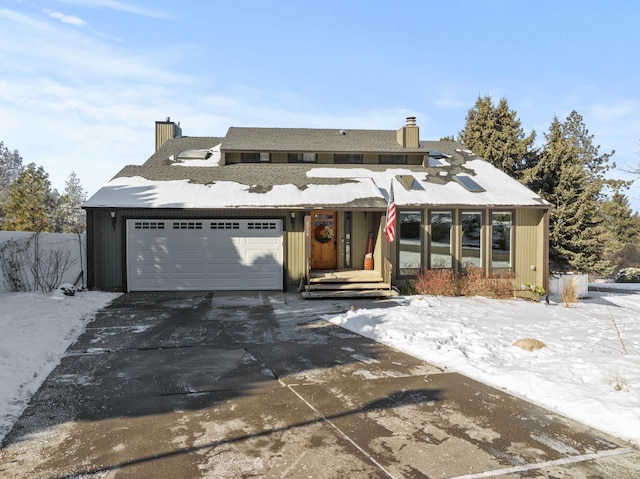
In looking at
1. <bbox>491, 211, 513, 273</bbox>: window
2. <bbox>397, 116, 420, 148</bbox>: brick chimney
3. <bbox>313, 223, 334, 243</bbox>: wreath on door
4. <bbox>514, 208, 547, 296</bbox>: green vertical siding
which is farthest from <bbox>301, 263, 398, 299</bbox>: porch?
<bbox>397, 116, 420, 148</bbox>: brick chimney

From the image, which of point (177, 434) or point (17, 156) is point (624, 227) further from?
point (17, 156)

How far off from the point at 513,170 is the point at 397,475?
89.7 feet

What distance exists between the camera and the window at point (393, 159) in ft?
57.6

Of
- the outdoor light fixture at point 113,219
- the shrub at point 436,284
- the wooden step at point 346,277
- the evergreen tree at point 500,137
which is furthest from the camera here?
the evergreen tree at point 500,137

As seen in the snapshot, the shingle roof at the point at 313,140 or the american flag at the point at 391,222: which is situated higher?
the shingle roof at the point at 313,140

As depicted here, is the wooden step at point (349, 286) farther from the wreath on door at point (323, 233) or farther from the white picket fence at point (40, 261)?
the white picket fence at point (40, 261)

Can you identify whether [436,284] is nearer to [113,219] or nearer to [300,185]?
[300,185]

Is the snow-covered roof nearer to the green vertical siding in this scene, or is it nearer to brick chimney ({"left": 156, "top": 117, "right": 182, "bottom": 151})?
the green vertical siding

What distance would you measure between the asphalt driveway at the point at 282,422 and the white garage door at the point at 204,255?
6320 millimetres

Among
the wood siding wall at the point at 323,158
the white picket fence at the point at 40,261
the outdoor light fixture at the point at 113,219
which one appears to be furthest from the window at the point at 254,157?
the white picket fence at the point at 40,261

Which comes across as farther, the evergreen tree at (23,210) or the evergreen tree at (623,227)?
the evergreen tree at (623,227)

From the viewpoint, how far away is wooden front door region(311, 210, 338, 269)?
48.6 ft

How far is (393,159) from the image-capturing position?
1762 centimetres

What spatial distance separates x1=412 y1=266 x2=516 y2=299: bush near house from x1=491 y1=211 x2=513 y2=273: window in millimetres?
333
